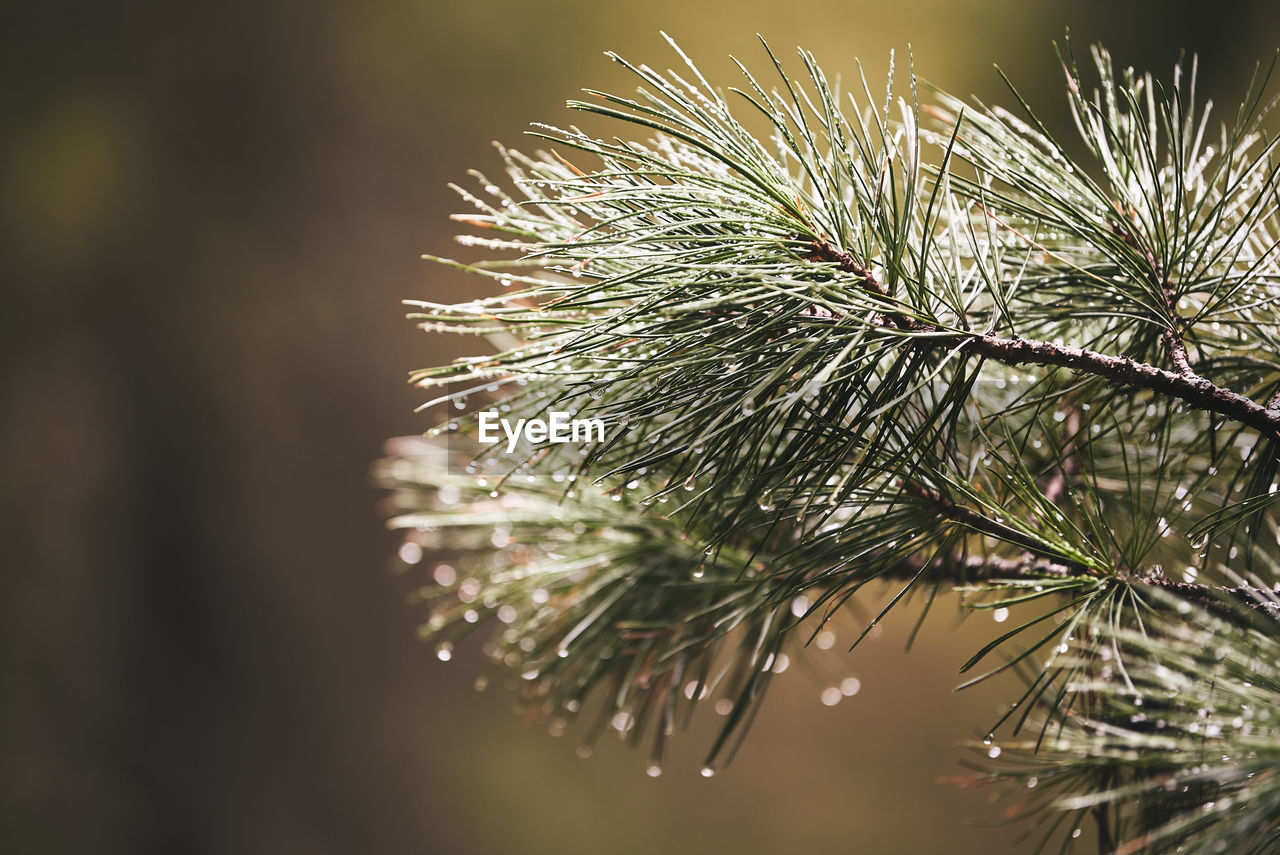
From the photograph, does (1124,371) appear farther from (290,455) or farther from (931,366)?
(290,455)

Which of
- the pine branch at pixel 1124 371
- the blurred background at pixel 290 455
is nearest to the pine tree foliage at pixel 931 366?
the pine branch at pixel 1124 371

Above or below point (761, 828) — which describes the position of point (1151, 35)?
above

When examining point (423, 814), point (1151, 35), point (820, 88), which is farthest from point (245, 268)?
point (1151, 35)

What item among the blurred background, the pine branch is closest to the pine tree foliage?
the pine branch

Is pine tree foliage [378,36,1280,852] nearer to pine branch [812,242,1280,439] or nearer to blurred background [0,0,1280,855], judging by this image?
pine branch [812,242,1280,439]

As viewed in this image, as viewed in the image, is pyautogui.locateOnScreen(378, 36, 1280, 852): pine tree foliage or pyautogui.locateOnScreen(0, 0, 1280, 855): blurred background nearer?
pyautogui.locateOnScreen(378, 36, 1280, 852): pine tree foliage

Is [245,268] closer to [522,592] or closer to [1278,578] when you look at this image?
[522,592]

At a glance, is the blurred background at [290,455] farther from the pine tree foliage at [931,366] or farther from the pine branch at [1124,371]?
the pine branch at [1124,371]

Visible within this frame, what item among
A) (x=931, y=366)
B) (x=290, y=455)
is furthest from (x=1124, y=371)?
(x=290, y=455)
